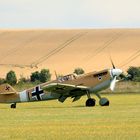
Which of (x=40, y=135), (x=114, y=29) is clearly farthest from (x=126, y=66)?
(x=40, y=135)

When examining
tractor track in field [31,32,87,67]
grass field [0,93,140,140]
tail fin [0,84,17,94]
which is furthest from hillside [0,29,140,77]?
grass field [0,93,140,140]

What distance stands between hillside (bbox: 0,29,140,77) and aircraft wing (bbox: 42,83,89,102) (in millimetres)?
48354

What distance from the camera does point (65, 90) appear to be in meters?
39.7

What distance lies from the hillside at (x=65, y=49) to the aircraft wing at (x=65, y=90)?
48354mm

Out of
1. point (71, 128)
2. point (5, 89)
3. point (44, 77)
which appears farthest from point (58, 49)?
point (71, 128)

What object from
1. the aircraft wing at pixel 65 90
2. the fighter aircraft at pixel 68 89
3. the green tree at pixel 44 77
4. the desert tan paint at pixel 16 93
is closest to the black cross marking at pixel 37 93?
the fighter aircraft at pixel 68 89

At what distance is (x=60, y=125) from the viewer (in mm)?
22297

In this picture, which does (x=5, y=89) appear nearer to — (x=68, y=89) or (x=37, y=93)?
(x=37, y=93)

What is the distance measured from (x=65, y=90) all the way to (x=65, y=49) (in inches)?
2654

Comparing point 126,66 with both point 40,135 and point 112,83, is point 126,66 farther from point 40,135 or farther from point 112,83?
point 40,135

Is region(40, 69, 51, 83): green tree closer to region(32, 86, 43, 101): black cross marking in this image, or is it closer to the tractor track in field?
the tractor track in field

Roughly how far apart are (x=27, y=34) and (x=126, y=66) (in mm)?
32004

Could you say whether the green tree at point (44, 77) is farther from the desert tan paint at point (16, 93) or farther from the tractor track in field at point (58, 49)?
the desert tan paint at point (16, 93)

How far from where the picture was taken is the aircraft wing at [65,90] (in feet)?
126
